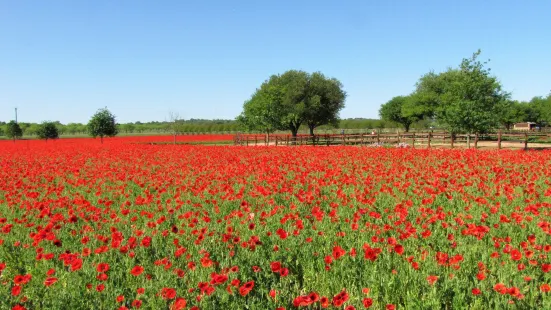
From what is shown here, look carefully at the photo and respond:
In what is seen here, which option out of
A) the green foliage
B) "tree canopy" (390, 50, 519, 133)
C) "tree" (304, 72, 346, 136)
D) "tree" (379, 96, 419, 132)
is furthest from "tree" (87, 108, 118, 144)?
"tree" (379, 96, 419, 132)

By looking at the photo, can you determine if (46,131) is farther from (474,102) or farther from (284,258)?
(284,258)

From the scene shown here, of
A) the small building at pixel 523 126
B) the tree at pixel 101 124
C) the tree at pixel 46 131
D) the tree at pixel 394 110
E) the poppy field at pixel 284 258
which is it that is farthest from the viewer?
the small building at pixel 523 126

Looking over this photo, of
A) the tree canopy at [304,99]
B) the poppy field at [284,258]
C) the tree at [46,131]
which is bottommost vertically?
the poppy field at [284,258]

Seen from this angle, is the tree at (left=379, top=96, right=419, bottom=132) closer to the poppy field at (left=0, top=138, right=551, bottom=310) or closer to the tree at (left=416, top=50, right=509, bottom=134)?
the tree at (left=416, top=50, right=509, bottom=134)

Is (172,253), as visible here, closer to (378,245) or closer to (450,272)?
(378,245)

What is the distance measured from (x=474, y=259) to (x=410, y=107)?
73.3 metres

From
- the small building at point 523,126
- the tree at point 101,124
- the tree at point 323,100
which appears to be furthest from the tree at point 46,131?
the small building at point 523,126

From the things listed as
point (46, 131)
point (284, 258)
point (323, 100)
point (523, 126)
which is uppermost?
point (323, 100)

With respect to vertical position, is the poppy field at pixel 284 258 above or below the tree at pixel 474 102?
below

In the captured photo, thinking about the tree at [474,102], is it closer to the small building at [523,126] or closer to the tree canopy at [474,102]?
the tree canopy at [474,102]

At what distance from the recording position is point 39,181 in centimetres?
1202

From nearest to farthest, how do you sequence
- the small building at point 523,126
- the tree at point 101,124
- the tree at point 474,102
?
the tree at point 474,102 < the tree at point 101,124 < the small building at point 523,126

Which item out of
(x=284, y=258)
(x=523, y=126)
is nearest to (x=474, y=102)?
(x=284, y=258)

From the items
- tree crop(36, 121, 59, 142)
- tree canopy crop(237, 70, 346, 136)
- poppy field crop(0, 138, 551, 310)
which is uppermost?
tree canopy crop(237, 70, 346, 136)
